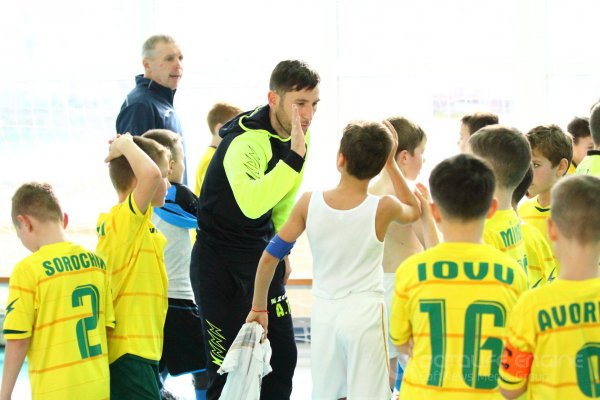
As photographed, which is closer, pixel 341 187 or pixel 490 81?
pixel 341 187

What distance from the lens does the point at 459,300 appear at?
2.52m

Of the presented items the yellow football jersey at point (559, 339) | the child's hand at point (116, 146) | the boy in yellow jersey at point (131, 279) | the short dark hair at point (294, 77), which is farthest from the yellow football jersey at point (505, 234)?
the child's hand at point (116, 146)

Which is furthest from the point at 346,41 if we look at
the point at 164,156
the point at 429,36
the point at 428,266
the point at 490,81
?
the point at 428,266

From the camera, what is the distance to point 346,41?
6090 mm

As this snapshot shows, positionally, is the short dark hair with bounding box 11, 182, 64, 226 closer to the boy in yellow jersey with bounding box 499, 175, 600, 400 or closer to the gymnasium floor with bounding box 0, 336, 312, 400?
the boy in yellow jersey with bounding box 499, 175, 600, 400

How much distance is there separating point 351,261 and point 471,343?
2.30 ft

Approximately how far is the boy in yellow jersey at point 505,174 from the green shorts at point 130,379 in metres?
1.32

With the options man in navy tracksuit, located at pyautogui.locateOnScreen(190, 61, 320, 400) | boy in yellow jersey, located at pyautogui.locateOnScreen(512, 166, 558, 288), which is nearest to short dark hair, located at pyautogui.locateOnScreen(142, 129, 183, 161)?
man in navy tracksuit, located at pyautogui.locateOnScreen(190, 61, 320, 400)

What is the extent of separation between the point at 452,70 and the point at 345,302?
126 inches

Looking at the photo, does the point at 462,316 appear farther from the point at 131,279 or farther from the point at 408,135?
the point at 408,135

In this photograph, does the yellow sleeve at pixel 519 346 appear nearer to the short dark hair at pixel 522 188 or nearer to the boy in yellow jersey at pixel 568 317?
the boy in yellow jersey at pixel 568 317

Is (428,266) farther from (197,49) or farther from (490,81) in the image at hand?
(197,49)

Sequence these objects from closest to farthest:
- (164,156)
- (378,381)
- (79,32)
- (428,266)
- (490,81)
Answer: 1. (428,266)
2. (378,381)
3. (164,156)
4. (490,81)
5. (79,32)

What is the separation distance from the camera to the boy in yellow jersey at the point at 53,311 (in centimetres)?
314
